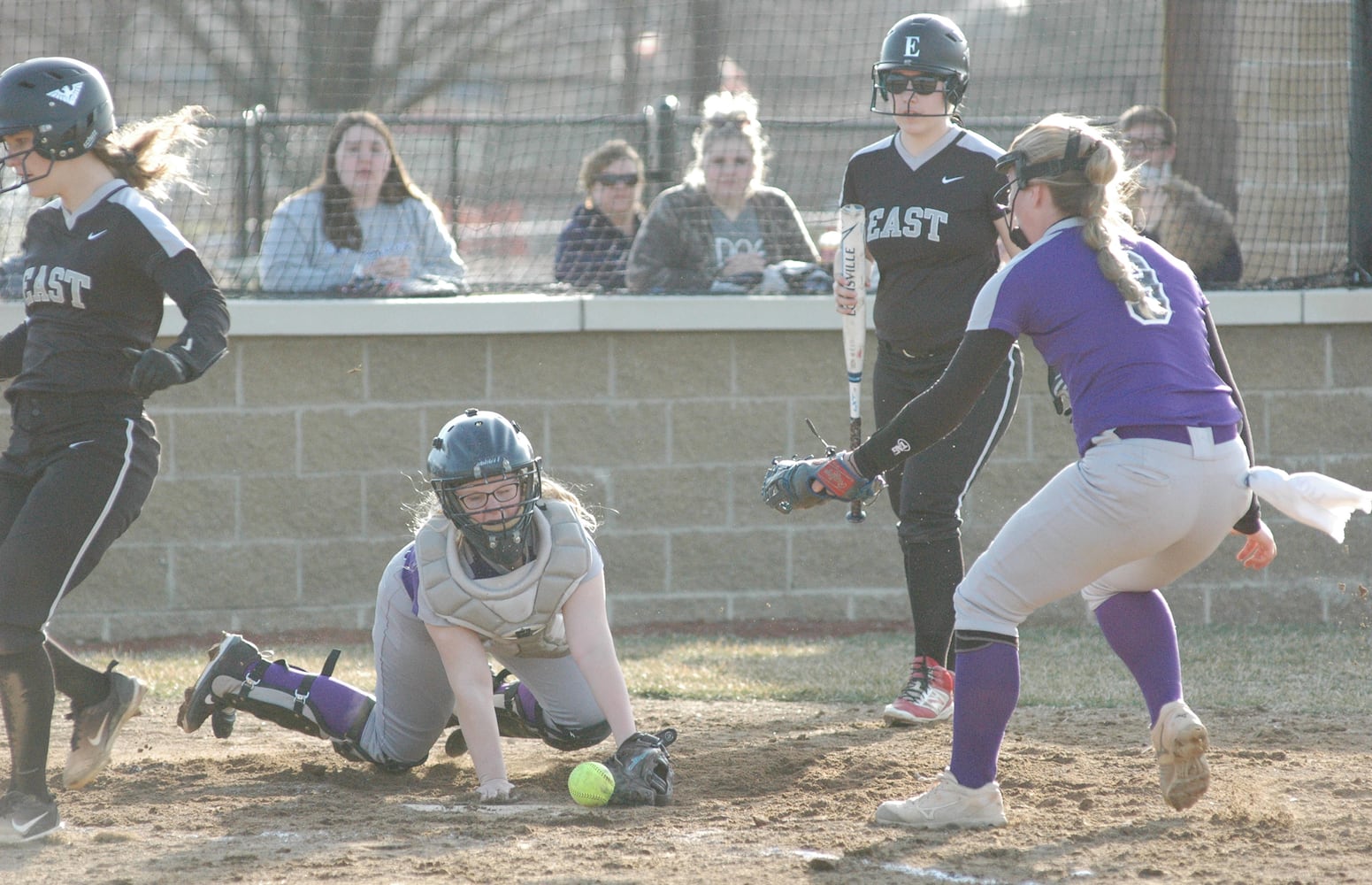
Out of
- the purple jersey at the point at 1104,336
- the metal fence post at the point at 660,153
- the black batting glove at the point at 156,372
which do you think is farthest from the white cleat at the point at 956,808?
the metal fence post at the point at 660,153

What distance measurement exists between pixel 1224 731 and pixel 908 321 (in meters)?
1.78

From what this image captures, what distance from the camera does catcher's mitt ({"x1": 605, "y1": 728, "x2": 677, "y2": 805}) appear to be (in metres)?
4.12

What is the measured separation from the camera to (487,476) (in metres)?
4.05

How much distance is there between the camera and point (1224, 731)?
5.18 m

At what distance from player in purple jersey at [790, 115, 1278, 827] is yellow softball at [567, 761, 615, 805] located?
2.54ft

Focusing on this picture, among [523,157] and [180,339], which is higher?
[523,157]

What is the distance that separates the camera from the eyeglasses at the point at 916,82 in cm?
522

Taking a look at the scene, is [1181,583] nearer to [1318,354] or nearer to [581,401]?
[1318,354]

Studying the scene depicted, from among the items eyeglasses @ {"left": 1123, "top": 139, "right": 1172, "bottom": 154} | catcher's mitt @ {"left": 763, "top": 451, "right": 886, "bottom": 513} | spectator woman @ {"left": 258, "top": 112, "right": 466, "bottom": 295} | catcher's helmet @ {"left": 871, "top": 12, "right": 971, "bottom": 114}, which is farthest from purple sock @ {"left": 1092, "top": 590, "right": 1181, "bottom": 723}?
spectator woman @ {"left": 258, "top": 112, "right": 466, "bottom": 295}

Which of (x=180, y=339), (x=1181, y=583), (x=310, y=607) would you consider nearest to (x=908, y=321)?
(x=180, y=339)

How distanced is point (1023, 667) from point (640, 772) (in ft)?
9.75

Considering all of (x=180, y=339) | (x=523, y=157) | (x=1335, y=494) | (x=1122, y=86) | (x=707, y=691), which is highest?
(x=1122, y=86)

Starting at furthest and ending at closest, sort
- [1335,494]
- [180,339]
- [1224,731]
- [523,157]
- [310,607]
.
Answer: [523,157], [310,607], [1224,731], [180,339], [1335,494]

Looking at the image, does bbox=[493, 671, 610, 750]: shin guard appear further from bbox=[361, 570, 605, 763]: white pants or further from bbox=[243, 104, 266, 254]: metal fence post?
bbox=[243, 104, 266, 254]: metal fence post
